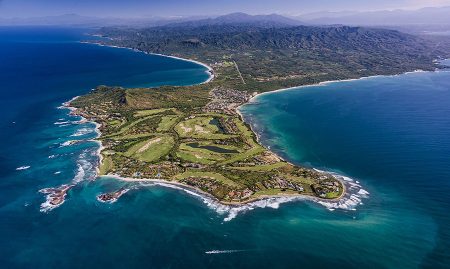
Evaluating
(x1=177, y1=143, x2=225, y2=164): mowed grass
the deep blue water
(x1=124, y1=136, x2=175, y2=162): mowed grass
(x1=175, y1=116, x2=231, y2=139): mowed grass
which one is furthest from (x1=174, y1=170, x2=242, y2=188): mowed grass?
(x1=175, y1=116, x2=231, y2=139): mowed grass

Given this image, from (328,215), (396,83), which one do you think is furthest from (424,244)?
(396,83)

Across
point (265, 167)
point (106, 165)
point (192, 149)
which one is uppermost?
point (265, 167)

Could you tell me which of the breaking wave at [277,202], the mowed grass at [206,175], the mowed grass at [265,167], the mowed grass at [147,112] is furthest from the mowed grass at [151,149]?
the mowed grass at [147,112]

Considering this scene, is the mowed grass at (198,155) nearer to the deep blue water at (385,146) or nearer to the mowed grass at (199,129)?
the mowed grass at (199,129)

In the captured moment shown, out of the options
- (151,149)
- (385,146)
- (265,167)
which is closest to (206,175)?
(265,167)

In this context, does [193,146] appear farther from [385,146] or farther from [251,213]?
[385,146]

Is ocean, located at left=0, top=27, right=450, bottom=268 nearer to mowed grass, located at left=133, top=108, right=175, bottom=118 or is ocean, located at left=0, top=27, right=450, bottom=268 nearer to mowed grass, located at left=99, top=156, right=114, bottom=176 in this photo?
mowed grass, located at left=99, top=156, right=114, bottom=176
